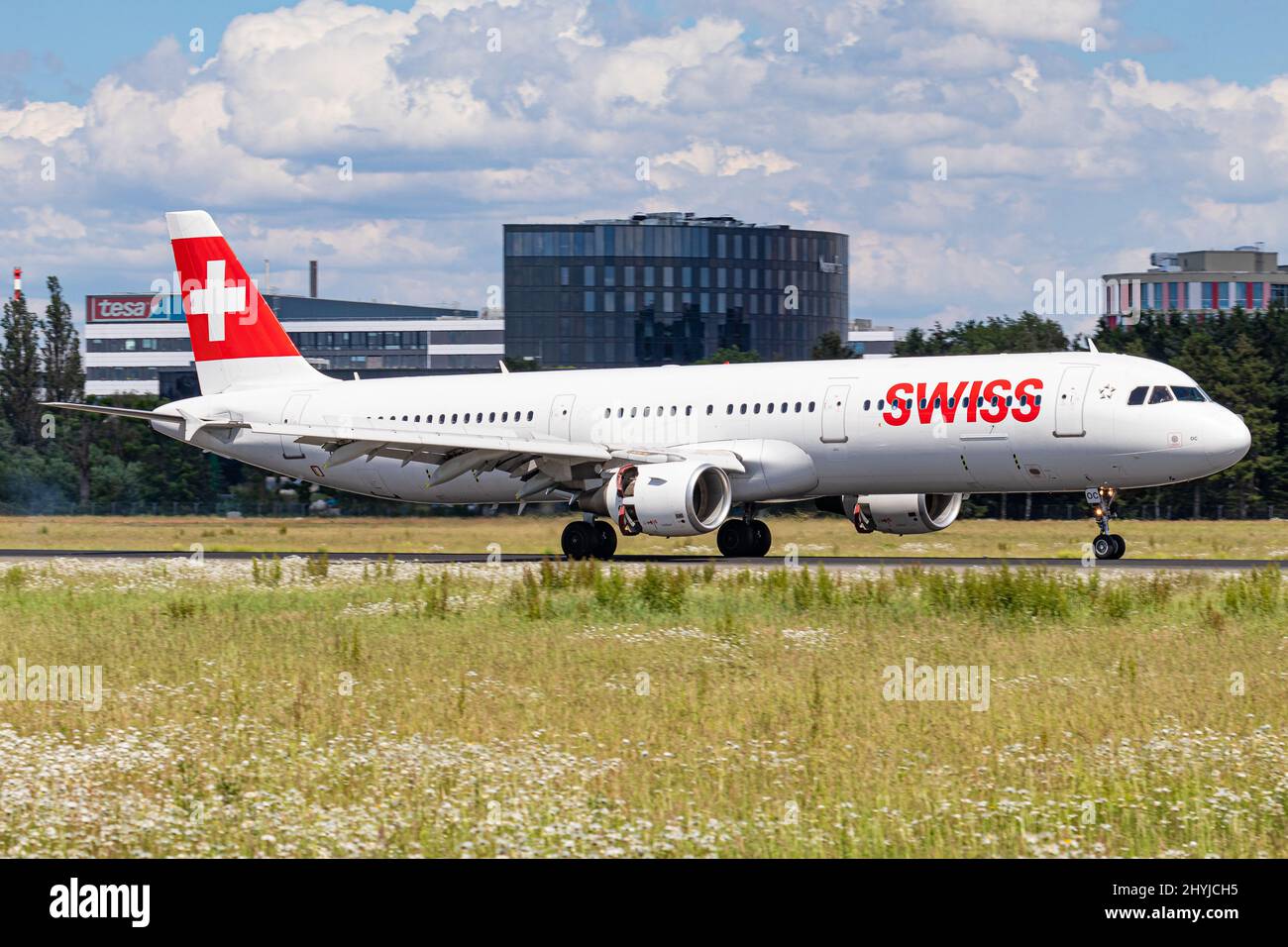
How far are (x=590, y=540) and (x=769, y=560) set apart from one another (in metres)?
3.90

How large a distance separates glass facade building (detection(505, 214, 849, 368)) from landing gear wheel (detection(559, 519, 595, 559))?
122777 millimetres

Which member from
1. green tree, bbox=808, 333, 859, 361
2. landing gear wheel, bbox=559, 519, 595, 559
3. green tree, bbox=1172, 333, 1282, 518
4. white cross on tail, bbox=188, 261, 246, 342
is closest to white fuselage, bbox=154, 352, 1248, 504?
landing gear wheel, bbox=559, 519, 595, 559

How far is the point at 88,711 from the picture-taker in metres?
15.2

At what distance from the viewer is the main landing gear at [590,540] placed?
121ft

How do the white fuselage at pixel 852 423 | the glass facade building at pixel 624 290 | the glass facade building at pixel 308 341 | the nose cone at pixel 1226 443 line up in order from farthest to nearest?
the glass facade building at pixel 308 341
the glass facade building at pixel 624 290
the white fuselage at pixel 852 423
the nose cone at pixel 1226 443

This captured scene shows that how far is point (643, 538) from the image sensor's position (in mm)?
46906

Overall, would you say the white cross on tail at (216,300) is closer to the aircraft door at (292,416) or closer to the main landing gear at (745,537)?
the aircraft door at (292,416)

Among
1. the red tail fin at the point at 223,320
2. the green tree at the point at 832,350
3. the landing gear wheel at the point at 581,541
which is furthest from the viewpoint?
the green tree at the point at 832,350

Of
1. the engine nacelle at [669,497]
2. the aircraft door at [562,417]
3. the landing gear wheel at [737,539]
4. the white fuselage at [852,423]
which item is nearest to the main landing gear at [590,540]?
the white fuselage at [852,423]

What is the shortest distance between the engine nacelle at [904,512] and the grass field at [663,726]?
408 inches

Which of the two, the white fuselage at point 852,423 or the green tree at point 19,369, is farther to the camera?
the green tree at point 19,369

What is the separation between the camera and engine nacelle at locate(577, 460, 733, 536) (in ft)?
108
